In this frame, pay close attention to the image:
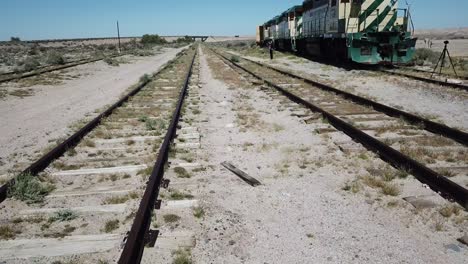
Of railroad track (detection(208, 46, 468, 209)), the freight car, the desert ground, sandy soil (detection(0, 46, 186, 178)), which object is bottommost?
sandy soil (detection(0, 46, 186, 178))

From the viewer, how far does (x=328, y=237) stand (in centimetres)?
364

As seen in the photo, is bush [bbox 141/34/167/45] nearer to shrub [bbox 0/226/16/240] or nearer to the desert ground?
the desert ground

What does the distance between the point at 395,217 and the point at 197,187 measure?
2242 millimetres

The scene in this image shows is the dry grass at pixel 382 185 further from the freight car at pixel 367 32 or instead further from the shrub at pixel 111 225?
the freight car at pixel 367 32

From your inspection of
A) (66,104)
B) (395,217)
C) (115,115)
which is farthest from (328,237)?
(66,104)

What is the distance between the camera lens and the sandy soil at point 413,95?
29.0 feet

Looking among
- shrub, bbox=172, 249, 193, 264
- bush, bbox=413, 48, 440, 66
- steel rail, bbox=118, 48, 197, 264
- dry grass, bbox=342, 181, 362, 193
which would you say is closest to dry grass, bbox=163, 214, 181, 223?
steel rail, bbox=118, 48, 197, 264

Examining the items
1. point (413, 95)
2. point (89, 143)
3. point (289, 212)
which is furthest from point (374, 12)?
point (289, 212)

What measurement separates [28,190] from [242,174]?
2.57 meters

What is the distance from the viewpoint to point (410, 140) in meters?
6.52

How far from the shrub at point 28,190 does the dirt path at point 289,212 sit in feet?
4.83

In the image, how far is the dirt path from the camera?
3.37 metres

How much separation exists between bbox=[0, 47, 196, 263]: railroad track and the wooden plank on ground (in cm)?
90

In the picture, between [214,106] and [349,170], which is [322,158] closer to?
[349,170]
